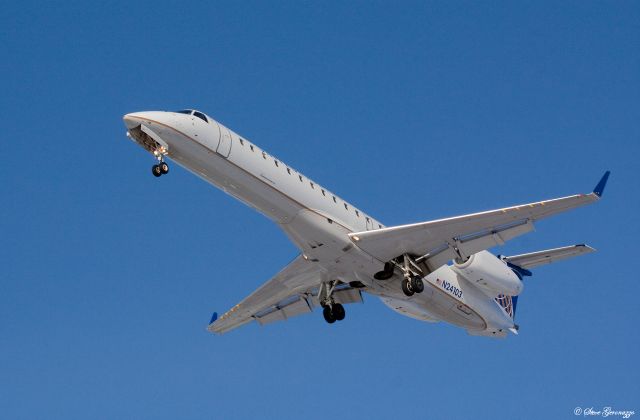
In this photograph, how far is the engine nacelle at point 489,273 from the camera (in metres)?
29.0

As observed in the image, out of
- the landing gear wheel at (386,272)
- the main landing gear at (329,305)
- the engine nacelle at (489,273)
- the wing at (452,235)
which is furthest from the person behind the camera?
the engine nacelle at (489,273)

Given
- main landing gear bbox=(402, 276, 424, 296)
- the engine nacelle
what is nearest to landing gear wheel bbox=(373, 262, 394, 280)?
main landing gear bbox=(402, 276, 424, 296)

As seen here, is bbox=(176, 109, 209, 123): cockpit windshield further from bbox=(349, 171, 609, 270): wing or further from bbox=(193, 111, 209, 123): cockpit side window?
bbox=(349, 171, 609, 270): wing

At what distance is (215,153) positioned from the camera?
24.4m

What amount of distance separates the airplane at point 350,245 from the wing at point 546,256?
30 millimetres

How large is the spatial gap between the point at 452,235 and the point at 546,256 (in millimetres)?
3816

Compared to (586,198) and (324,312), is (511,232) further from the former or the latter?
(324,312)

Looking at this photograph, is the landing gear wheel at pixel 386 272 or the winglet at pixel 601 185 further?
the landing gear wheel at pixel 386 272

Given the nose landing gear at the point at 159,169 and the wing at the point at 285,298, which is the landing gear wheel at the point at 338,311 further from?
the nose landing gear at the point at 159,169

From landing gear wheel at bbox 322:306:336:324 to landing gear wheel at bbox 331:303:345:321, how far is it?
0.28 ft

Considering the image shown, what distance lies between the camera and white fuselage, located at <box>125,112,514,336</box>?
24.2 m

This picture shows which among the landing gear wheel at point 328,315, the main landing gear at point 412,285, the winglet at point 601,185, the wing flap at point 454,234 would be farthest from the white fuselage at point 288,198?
the winglet at point 601,185

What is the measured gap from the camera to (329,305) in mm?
28688

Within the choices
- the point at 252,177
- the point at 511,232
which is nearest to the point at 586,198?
the point at 511,232
